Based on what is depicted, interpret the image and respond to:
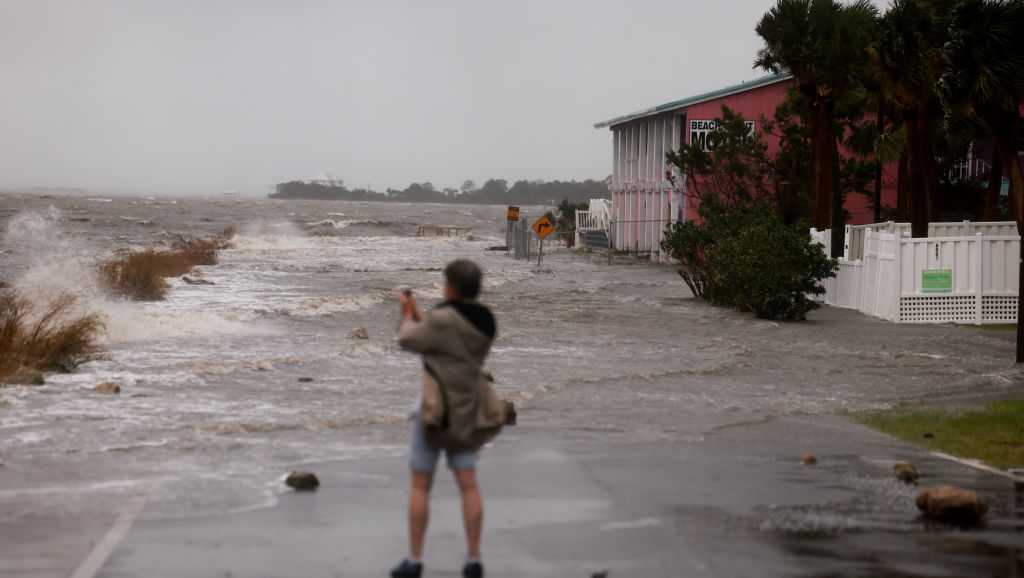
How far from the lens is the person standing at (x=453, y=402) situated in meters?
7.23

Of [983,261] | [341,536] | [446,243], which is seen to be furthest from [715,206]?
[446,243]

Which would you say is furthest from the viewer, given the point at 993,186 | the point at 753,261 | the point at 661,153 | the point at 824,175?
the point at 661,153

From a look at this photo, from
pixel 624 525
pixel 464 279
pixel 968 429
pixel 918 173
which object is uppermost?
pixel 918 173

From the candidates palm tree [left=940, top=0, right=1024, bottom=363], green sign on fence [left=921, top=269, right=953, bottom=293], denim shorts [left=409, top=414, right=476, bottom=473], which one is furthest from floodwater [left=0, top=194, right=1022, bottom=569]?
palm tree [left=940, top=0, right=1024, bottom=363]

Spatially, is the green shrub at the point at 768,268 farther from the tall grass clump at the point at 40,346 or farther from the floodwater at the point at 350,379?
the tall grass clump at the point at 40,346

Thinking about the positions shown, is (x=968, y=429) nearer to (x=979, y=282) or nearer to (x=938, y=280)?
(x=938, y=280)

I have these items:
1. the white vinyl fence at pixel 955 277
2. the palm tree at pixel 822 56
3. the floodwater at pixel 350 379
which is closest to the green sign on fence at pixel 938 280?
the white vinyl fence at pixel 955 277

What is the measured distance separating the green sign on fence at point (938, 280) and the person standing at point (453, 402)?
2086 centimetres

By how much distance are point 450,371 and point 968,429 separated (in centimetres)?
781

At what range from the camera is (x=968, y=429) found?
13.7 meters

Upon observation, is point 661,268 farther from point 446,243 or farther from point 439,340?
point 439,340

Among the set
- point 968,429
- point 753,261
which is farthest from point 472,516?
point 753,261

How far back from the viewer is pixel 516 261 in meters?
59.1

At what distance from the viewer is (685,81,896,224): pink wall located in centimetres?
4953
